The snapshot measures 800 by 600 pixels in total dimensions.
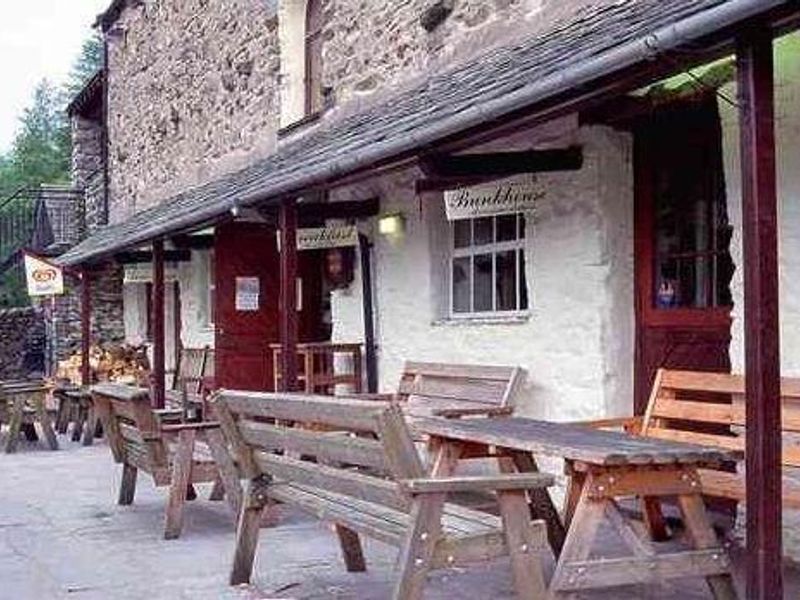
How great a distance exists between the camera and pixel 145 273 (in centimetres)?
1639

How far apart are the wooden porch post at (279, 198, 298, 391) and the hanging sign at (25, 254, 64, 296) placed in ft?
37.3

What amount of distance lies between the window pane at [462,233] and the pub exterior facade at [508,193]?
2cm

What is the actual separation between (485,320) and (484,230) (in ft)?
2.41

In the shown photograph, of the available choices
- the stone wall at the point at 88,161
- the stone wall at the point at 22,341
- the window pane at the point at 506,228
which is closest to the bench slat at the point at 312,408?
the window pane at the point at 506,228

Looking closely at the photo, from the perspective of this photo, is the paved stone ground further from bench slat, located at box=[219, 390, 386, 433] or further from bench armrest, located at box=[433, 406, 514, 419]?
bench armrest, located at box=[433, 406, 514, 419]

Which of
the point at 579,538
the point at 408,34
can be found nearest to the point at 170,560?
the point at 579,538

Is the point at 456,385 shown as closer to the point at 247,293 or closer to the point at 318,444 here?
the point at 318,444

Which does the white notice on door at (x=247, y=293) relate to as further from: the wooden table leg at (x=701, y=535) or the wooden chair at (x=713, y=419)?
the wooden table leg at (x=701, y=535)

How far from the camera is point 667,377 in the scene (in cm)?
604

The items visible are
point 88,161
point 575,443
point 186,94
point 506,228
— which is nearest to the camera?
point 575,443

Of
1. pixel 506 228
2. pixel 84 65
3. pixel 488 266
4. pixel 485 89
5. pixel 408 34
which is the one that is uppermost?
pixel 84 65

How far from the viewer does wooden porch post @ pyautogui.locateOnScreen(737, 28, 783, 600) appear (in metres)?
3.93

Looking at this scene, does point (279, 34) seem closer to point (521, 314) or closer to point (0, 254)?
point (521, 314)

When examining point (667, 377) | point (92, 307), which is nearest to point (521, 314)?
point (667, 377)
